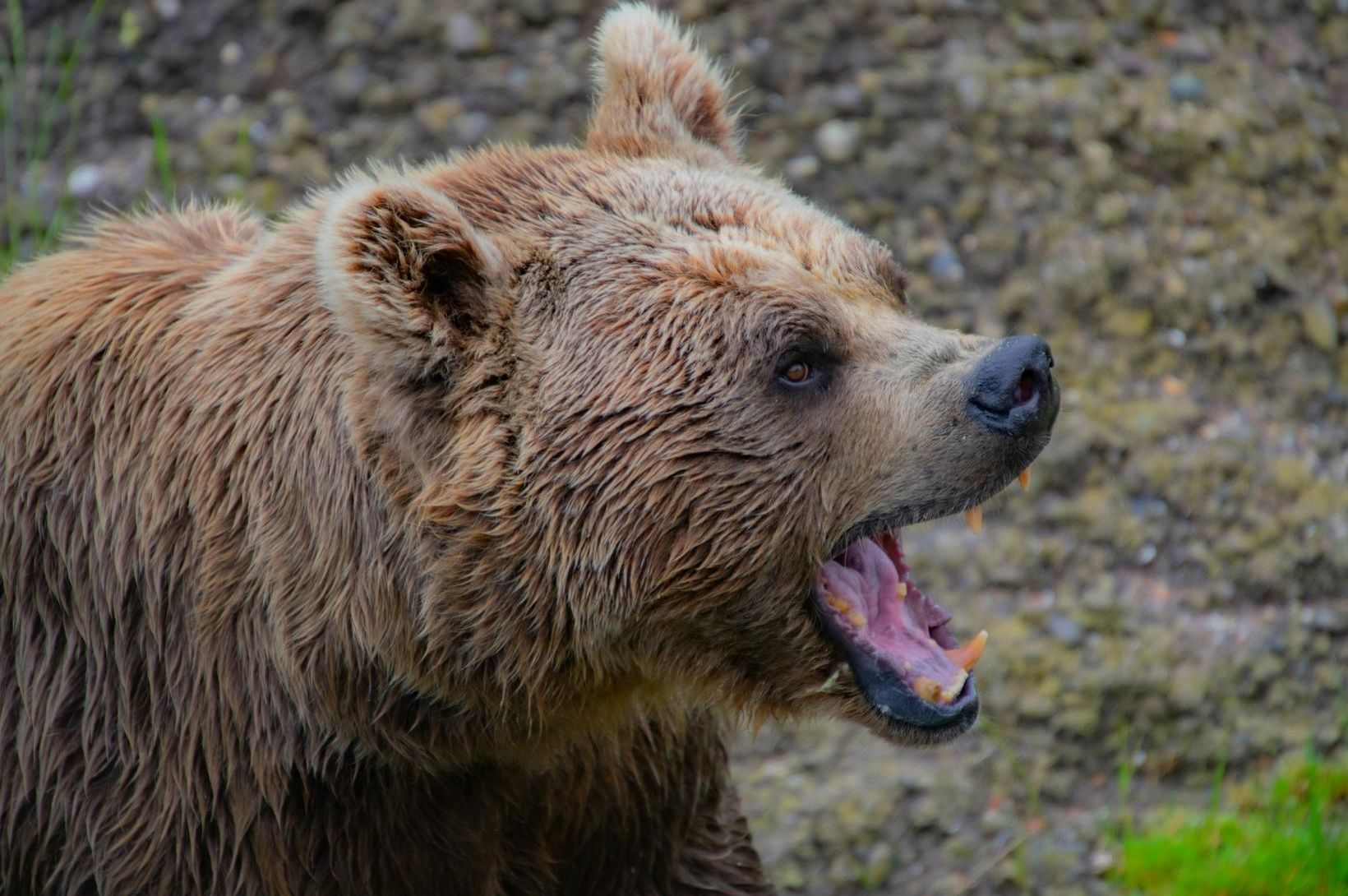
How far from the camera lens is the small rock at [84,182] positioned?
6.68 metres

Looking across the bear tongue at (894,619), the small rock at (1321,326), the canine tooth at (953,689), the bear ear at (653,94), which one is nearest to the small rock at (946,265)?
the small rock at (1321,326)

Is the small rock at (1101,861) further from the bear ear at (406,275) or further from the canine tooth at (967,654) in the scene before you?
the bear ear at (406,275)

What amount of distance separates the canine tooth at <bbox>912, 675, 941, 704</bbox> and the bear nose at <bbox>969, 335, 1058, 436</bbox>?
24.0 inches

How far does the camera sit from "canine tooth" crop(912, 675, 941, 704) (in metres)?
3.62

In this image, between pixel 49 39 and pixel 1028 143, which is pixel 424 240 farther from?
pixel 49 39

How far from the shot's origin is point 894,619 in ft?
Result: 12.5

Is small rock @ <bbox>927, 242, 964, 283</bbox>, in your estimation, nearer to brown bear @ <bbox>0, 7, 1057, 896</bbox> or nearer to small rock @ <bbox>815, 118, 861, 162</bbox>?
small rock @ <bbox>815, 118, 861, 162</bbox>

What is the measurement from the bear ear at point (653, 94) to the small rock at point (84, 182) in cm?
311

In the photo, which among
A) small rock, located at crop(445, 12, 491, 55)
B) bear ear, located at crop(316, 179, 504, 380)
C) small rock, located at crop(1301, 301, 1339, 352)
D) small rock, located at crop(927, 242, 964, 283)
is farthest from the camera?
small rock, located at crop(445, 12, 491, 55)

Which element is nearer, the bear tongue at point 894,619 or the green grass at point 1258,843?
the bear tongue at point 894,619

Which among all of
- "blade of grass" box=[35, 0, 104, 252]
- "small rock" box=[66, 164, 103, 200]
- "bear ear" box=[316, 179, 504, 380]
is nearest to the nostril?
"bear ear" box=[316, 179, 504, 380]

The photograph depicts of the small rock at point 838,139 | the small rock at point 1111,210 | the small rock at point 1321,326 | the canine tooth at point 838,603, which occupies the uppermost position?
the canine tooth at point 838,603

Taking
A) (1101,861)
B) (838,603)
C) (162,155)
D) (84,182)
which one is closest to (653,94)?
(838,603)

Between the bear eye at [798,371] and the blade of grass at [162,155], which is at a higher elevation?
the bear eye at [798,371]
